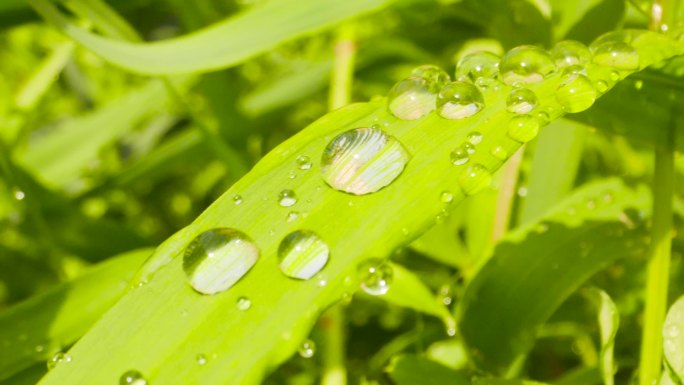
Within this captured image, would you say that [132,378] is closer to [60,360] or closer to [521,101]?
[60,360]

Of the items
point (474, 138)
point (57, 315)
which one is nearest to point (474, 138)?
point (474, 138)

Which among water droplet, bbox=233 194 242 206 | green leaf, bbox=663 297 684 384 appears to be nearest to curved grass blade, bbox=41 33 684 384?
water droplet, bbox=233 194 242 206

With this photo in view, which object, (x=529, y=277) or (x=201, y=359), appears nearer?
(x=201, y=359)

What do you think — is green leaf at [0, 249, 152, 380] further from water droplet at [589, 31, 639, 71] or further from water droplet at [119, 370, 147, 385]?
water droplet at [589, 31, 639, 71]

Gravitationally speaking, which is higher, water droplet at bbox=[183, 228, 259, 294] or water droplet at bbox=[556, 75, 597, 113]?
water droplet at bbox=[183, 228, 259, 294]

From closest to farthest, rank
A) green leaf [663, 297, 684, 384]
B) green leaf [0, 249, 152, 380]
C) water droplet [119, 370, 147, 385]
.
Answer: water droplet [119, 370, 147, 385] < green leaf [663, 297, 684, 384] < green leaf [0, 249, 152, 380]

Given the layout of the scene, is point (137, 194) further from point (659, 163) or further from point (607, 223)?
point (659, 163)
